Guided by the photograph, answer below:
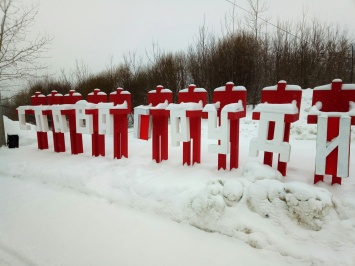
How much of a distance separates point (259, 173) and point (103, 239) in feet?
6.87

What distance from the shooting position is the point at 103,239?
2.80 meters

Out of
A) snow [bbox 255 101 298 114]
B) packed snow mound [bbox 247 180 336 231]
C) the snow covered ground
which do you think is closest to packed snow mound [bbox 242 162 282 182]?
the snow covered ground

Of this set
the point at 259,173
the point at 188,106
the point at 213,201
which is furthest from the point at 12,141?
the point at 259,173

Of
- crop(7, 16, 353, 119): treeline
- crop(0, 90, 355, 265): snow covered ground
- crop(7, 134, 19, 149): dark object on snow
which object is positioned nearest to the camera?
crop(0, 90, 355, 265): snow covered ground

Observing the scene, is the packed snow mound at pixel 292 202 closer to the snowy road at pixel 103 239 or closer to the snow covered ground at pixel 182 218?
the snow covered ground at pixel 182 218

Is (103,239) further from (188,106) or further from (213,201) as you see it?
(188,106)

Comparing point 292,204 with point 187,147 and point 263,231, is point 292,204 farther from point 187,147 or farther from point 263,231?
point 187,147

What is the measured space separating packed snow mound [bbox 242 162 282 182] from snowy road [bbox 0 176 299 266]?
2.92ft

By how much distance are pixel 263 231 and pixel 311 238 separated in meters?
0.46

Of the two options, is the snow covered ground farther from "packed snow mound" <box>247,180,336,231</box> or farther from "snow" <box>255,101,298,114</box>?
"snow" <box>255,101,298,114</box>

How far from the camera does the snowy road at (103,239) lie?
2447 mm

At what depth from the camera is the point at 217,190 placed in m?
2.98

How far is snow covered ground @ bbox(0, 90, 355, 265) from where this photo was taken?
2.44 m

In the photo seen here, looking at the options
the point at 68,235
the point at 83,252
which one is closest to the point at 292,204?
the point at 83,252
